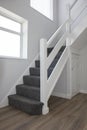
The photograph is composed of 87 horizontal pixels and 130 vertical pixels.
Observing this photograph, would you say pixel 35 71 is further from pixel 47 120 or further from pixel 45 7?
pixel 45 7

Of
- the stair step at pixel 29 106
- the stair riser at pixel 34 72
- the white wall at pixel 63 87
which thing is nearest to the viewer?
the stair step at pixel 29 106

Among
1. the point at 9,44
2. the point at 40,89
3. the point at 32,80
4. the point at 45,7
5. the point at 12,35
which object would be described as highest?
the point at 45,7

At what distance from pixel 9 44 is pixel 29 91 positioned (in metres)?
1.29

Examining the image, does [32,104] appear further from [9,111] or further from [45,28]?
[45,28]

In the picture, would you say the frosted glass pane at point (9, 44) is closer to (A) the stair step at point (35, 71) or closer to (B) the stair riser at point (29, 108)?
(A) the stair step at point (35, 71)

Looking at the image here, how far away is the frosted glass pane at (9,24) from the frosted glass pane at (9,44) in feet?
0.55

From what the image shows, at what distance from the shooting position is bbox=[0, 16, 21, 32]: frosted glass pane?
2.87m

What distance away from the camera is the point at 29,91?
2611mm

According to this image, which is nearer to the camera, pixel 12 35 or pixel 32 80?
Answer: pixel 32 80

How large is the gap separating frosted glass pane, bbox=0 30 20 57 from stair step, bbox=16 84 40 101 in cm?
87

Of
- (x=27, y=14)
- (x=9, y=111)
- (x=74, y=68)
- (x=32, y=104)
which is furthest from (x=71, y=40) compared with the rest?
(x=9, y=111)

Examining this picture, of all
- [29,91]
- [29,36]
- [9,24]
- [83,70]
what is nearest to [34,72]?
[29,91]

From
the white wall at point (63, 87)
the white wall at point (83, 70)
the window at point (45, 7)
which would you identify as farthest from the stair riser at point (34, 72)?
the window at point (45, 7)

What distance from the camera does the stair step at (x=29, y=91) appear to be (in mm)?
Result: 2463
